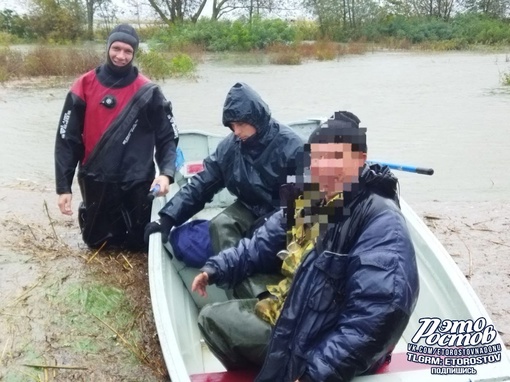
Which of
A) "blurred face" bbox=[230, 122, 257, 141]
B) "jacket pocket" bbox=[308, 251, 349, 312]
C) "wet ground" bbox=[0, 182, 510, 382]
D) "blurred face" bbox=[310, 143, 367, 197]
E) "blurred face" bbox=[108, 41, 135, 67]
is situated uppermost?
"blurred face" bbox=[108, 41, 135, 67]

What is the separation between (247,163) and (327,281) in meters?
1.49

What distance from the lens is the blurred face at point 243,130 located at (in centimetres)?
325

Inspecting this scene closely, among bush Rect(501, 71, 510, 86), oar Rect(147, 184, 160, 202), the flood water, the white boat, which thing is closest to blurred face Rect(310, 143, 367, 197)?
the white boat

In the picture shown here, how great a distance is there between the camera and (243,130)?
10.7 feet

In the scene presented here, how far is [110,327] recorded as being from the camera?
3625 mm

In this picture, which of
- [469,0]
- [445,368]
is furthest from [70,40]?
[445,368]

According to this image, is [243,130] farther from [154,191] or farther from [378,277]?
[378,277]

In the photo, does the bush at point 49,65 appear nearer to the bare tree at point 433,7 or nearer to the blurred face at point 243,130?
the blurred face at point 243,130

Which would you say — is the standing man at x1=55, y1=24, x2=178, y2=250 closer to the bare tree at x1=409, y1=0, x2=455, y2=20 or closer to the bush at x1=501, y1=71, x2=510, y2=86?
the bush at x1=501, y1=71, x2=510, y2=86

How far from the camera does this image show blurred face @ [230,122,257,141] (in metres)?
3.25

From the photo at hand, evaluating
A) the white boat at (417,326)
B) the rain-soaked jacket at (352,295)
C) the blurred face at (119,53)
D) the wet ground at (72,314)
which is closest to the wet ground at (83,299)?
the wet ground at (72,314)

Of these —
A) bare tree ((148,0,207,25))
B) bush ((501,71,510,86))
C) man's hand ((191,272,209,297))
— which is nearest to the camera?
man's hand ((191,272,209,297))

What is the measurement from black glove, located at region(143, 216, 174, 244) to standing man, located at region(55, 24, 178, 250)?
0.81 feet

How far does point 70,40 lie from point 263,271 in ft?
97.3
